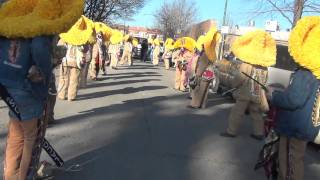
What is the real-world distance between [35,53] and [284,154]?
2760mm

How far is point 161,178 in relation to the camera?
6.45 meters

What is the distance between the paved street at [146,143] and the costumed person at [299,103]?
1.37m

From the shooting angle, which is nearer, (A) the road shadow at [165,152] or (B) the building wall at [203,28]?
(A) the road shadow at [165,152]

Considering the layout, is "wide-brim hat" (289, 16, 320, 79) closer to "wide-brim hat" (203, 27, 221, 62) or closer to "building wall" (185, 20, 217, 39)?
"wide-brim hat" (203, 27, 221, 62)

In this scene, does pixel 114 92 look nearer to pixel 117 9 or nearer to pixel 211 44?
pixel 211 44

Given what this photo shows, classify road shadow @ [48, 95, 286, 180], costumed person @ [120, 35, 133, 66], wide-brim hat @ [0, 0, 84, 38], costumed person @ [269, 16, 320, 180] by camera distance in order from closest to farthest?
wide-brim hat @ [0, 0, 84, 38]
costumed person @ [269, 16, 320, 180]
road shadow @ [48, 95, 286, 180]
costumed person @ [120, 35, 133, 66]

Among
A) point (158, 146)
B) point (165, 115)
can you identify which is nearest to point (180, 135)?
point (158, 146)

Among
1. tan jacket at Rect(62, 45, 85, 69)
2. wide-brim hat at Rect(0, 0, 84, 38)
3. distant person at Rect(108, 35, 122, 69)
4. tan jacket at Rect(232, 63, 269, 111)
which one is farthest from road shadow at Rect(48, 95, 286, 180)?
distant person at Rect(108, 35, 122, 69)

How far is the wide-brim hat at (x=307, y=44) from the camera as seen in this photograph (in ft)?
18.0

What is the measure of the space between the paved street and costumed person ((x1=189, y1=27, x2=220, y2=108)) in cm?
36

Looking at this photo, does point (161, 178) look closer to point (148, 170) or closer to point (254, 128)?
point (148, 170)

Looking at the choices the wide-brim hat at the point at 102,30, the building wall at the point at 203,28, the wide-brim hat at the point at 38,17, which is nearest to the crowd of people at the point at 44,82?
the wide-brim hat at the point at 38,17

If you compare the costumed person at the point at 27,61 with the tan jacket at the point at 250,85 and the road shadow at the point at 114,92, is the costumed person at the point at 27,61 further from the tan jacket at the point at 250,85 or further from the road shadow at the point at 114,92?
the road shadow at the point at 114,92

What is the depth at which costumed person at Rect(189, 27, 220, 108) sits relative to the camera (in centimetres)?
1279
